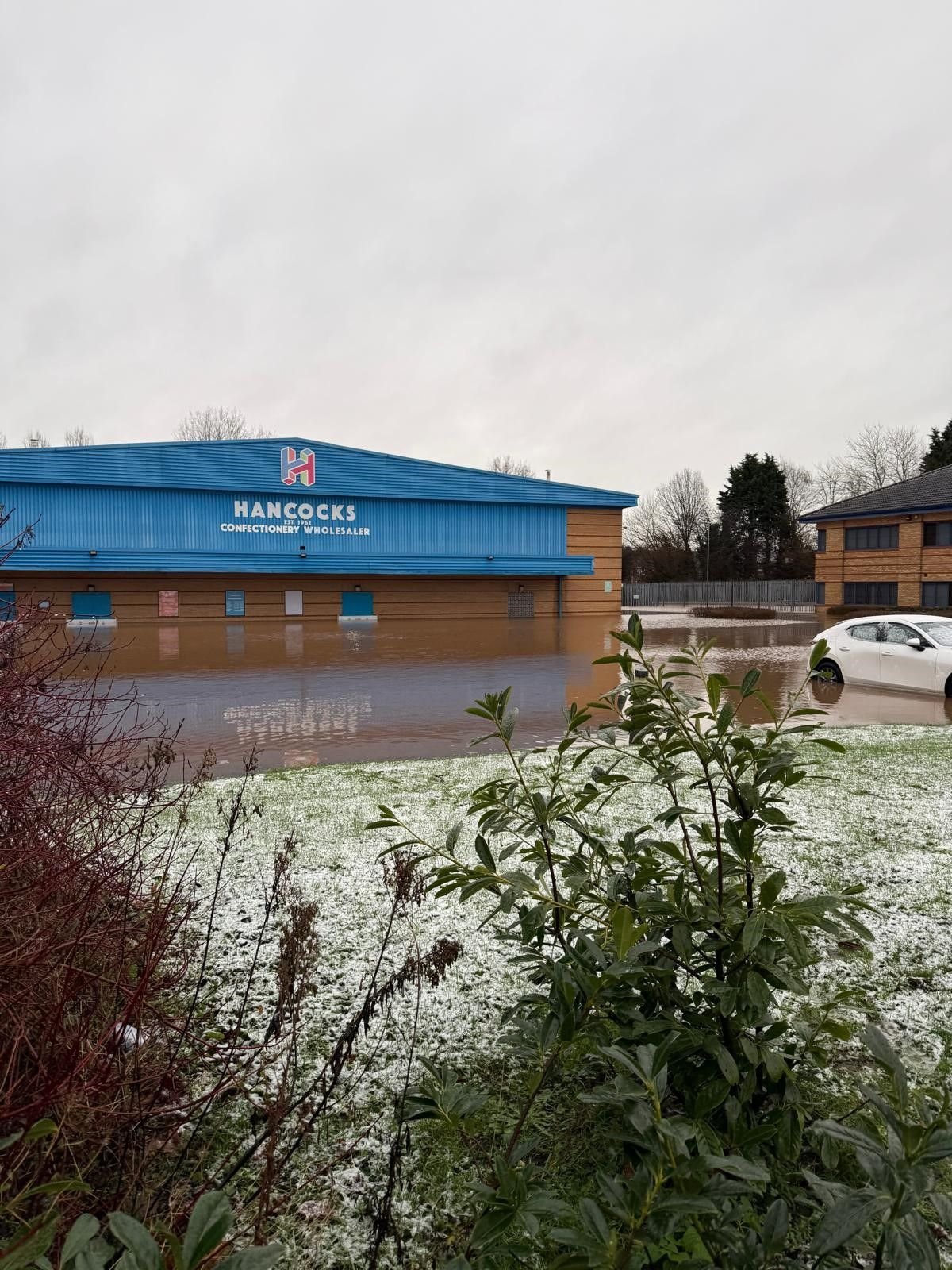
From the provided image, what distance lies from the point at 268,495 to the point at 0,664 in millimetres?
29778

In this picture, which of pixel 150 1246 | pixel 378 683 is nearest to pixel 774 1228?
pixel 150 1246

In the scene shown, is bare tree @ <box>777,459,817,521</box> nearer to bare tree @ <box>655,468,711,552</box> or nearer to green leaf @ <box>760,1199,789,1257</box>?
bare tree @ <box>655,468,711,552</box>

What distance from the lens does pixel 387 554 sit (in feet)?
106

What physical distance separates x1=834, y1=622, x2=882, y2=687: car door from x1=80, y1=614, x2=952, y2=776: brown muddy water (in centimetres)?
27

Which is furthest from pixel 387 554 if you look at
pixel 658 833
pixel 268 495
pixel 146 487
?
pixel 658 833

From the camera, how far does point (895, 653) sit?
42.9ft

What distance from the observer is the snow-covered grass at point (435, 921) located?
7.23 feet

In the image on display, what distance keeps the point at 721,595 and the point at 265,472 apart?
44.1 m

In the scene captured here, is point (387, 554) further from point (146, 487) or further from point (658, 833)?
point (658, 833)

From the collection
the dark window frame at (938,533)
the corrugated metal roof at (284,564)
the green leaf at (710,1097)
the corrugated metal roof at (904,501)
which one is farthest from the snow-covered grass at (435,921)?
the dark window frame at (938,533)

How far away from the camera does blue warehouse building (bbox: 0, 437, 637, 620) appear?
28844 millimetres

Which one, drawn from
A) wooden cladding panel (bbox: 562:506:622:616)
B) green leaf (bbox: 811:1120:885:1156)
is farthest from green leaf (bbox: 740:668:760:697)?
wooden cladding panel (bbox: 562:506:622:616)

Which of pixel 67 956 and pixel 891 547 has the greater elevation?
pixel 891 547

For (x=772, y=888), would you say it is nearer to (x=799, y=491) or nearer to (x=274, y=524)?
(x=274, y=524)
